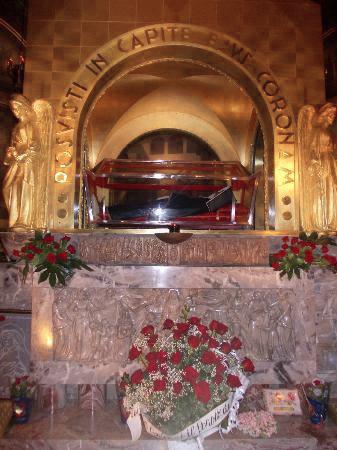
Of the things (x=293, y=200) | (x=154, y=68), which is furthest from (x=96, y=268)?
(x=154, y=68)

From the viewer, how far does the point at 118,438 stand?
3139 mm

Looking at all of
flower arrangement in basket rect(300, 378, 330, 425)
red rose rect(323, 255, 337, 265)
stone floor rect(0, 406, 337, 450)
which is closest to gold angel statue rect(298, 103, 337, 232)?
red rose rect(323, 255, 337, 265)

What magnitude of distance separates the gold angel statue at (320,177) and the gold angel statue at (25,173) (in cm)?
318

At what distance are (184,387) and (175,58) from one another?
452cm

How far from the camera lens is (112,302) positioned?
393 centimetres

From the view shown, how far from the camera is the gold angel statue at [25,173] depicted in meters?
4.63

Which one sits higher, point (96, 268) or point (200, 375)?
point (96, 268)

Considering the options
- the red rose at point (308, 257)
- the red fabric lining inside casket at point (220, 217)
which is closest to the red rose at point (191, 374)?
the red rose at point (308, 257)

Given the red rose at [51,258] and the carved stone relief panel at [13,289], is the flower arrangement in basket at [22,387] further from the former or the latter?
the red rose at [51,258]

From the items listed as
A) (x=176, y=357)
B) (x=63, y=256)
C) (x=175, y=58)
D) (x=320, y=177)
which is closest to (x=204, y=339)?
(x=176, y=357)

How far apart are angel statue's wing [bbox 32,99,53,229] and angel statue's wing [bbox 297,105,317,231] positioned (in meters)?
3.13

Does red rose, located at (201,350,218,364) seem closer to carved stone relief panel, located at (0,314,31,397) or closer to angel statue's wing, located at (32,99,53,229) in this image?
carved stone relief panel, located at (0,314,31,397)

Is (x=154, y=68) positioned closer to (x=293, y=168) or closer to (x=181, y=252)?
(x=293, y=168)

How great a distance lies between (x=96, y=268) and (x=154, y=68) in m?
4.02
